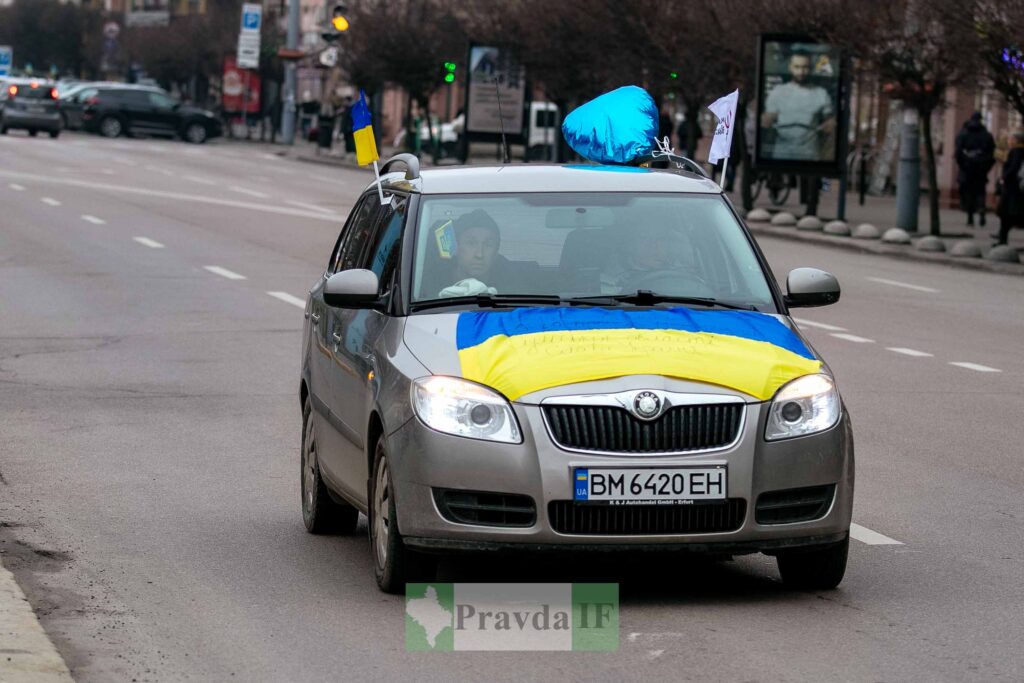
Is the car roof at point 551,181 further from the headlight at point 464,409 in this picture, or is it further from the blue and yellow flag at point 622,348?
the headlight at point 464,409

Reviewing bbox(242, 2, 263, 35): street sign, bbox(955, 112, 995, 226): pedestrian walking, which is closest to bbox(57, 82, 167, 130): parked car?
bbox(242, 2, 263, 35): street sign

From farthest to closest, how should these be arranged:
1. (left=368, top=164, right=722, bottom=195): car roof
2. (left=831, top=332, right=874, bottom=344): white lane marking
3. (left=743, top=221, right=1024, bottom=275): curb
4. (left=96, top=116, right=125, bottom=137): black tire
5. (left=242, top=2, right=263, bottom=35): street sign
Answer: (left=242, top=2, right=263, bottom=35): street sign → (left=96, top=116, right=125, bottom=137): black tire → (left=743, top=221, right=1024, bottom=275): curb → (left=831, top=332, right=874, bottom=344): white lane marking → (left=368, top=164, right=722, bottom=195): car roof

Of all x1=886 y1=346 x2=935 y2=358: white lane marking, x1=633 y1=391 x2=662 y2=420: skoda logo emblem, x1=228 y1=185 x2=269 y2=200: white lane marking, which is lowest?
x1=228 y1=185 x2=269 y2=200: white lane marking

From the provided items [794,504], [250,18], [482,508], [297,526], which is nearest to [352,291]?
[482,508]

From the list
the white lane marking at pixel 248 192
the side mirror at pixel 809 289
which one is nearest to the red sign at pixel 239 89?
the white lane marking at pixel 248 192

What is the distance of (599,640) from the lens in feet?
21.3

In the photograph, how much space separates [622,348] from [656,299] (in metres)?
0.69

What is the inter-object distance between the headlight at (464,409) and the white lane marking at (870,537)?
2235 mm

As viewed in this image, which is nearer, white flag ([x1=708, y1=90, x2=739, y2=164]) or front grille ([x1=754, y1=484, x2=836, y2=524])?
front grille ([x1=754, y1=484, x2=836, y2=524])

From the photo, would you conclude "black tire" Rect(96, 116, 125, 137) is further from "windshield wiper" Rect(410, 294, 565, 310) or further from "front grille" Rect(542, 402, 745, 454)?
"front grille" Rect(542, 402, 745, 454)

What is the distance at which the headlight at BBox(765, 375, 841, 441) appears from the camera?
22.4 feet

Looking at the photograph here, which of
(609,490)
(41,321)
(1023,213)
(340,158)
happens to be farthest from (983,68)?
(340,158)

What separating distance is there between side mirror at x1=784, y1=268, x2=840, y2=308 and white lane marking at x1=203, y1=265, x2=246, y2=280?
579 inches

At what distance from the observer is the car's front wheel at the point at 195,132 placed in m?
74.6
